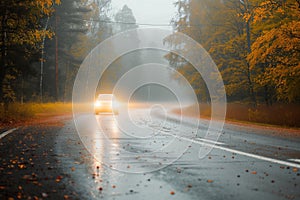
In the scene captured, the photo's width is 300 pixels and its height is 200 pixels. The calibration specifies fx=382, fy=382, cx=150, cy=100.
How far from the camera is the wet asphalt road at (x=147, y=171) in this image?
5.31 m

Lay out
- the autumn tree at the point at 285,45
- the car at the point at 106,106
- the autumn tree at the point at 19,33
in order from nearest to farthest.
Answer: the autumn tree at the point at 285,45 < the autumn tree at the point at 19,33 < the car at the point at 106,106

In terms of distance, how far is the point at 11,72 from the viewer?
26.2m

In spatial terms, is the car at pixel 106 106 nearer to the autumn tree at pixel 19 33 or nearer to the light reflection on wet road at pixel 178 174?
the autumn tree at pixel 19 33

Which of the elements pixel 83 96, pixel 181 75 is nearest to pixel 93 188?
pixel 181 75

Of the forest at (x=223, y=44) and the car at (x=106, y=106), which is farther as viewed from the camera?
the car at (x=106, y=106)

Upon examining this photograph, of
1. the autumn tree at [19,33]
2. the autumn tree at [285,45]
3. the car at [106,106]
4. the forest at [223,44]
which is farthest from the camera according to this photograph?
the car at [106,106]

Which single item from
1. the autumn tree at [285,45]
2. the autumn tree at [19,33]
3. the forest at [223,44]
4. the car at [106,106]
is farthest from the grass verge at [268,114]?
the autumn tree at [19,33]

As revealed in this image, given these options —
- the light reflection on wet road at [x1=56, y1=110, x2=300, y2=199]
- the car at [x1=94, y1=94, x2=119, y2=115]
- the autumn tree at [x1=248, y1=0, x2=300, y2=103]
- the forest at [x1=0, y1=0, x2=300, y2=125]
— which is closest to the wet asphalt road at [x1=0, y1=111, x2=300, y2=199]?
the light reflection on wet road at [x1=56, y1=110, x2=300, y2=199]

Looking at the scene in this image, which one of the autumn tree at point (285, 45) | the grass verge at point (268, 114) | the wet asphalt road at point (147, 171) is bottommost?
the wet asphalt road at point (147, 171)

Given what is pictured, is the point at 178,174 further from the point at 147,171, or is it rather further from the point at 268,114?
the point at 268,114

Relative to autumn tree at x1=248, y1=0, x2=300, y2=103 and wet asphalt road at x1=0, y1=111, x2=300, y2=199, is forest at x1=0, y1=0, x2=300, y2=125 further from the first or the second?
wet asphalt road at x1=0, y1=111, x2=300, y2=199

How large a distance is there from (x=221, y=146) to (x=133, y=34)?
253 ft

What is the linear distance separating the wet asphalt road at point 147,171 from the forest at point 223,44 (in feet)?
34.6

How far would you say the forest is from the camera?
65.8ft
